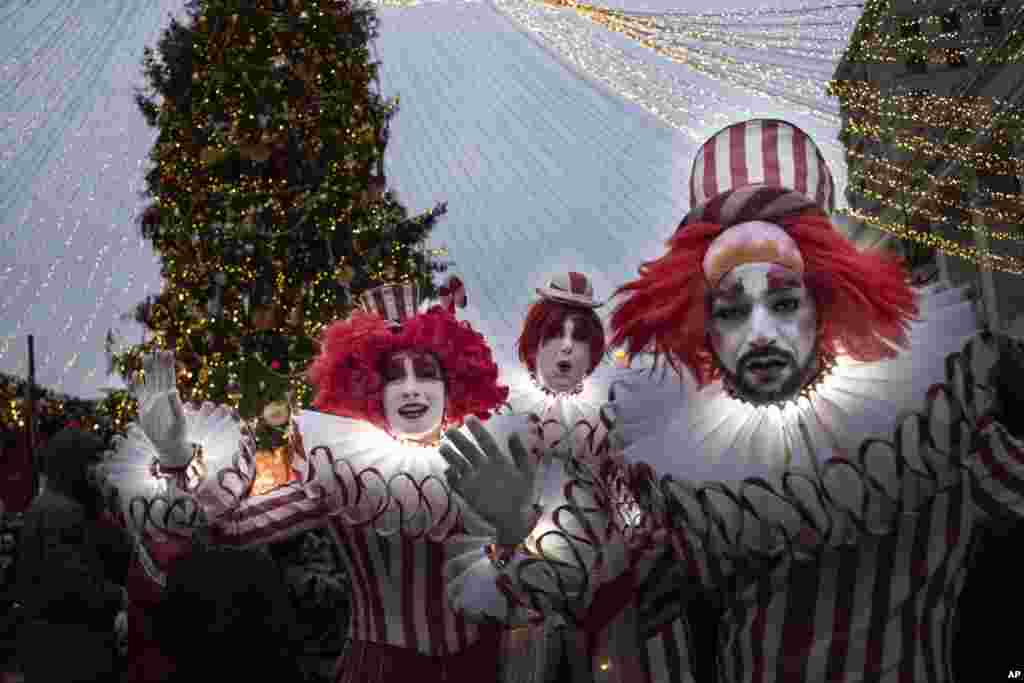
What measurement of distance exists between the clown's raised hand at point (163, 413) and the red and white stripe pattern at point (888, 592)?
2.17m

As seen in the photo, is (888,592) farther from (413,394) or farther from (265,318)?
(265,318)

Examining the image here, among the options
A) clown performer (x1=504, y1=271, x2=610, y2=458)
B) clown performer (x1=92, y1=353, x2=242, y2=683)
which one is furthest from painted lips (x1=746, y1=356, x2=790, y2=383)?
clown performer (x1=504, y1=271, x2=610, y2=458)

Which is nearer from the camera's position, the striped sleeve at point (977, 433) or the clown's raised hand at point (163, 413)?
the striped sleeve at point (977, 433)

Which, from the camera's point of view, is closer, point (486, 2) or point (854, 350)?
point (854, 350)

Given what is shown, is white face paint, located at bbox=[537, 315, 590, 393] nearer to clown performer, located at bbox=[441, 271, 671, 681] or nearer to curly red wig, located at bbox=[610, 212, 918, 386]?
clown performer, located at bbox=[441, 271, 671, 681]

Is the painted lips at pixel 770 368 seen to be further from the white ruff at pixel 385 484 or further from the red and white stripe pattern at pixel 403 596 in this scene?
the red and white stripe pattern at pixel 403 596

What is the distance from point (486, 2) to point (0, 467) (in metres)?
7.08

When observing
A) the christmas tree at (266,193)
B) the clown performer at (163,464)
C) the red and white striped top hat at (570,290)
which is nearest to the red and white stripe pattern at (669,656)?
the clown performer at (163,464)

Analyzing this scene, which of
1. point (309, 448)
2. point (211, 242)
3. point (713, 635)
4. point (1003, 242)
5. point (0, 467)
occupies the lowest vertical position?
point (713, 635)

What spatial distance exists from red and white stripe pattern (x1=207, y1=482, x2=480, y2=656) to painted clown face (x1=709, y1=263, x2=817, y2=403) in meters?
1.50

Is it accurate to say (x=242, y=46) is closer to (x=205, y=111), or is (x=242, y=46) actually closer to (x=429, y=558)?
(x=205, y=111)

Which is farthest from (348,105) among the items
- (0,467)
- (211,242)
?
(0,467)

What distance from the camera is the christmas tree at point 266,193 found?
878 centimetres

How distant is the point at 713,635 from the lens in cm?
250
